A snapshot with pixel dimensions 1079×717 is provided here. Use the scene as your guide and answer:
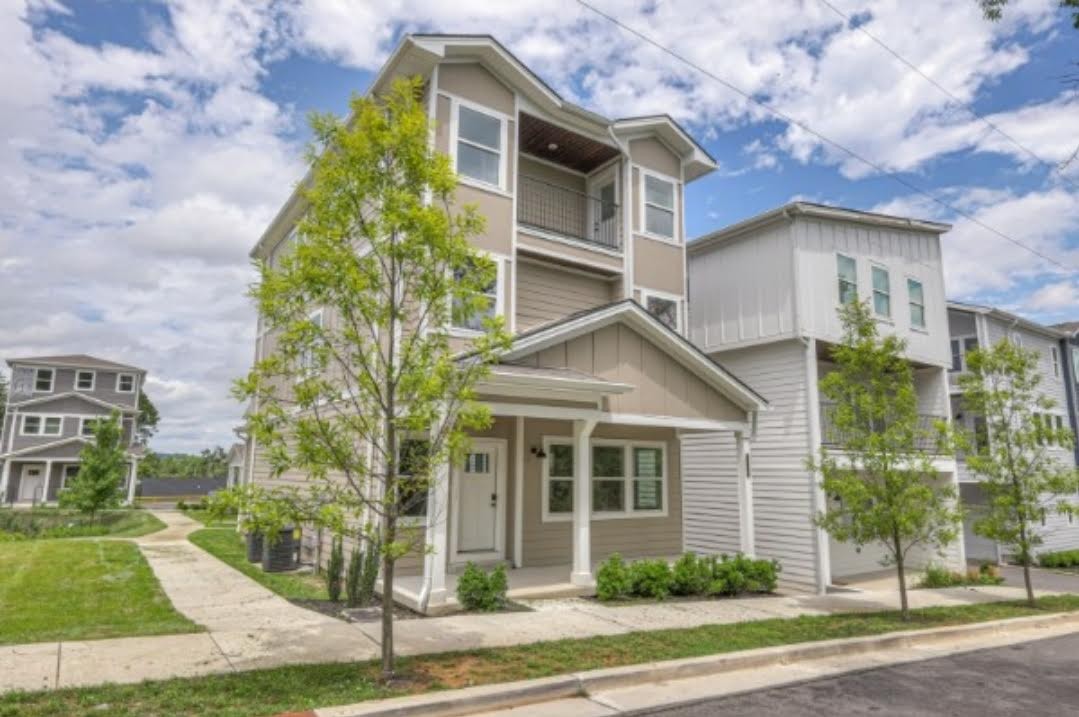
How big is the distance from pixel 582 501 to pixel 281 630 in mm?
4662

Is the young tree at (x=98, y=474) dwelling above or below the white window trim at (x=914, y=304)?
below

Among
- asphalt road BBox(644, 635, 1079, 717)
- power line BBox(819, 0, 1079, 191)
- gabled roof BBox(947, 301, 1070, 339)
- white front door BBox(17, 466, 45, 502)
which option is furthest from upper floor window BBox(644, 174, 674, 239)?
white front door BBox(17, 466, 45, 502)

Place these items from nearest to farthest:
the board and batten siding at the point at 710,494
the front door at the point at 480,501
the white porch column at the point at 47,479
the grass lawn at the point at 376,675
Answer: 1. the grass lawn at the point at 376,675
2. the front door at the point at 480,501
3. the board and batten siding at the point at 710,494
4. the white porch column at the point at 47,479

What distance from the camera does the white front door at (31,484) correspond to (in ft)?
115

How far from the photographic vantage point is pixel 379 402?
6.06 metres

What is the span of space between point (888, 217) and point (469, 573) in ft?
46.4

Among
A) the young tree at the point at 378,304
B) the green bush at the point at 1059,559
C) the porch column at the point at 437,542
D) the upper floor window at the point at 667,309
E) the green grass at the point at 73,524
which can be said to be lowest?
the green bush at the point at 1059,559

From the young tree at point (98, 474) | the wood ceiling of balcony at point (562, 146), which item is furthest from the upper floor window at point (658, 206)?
the young tree at point (98, 474)

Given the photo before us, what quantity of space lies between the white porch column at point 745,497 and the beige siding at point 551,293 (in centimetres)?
421

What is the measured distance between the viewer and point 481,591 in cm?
875

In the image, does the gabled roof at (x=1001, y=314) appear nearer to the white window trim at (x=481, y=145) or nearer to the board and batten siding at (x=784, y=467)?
the board and batten siding at (x=784, y=467)

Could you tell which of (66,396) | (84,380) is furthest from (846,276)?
(84,380)

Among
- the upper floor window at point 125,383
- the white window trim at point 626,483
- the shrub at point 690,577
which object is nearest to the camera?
the shrub at point 690,577

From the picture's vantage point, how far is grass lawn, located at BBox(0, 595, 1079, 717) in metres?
4.78
